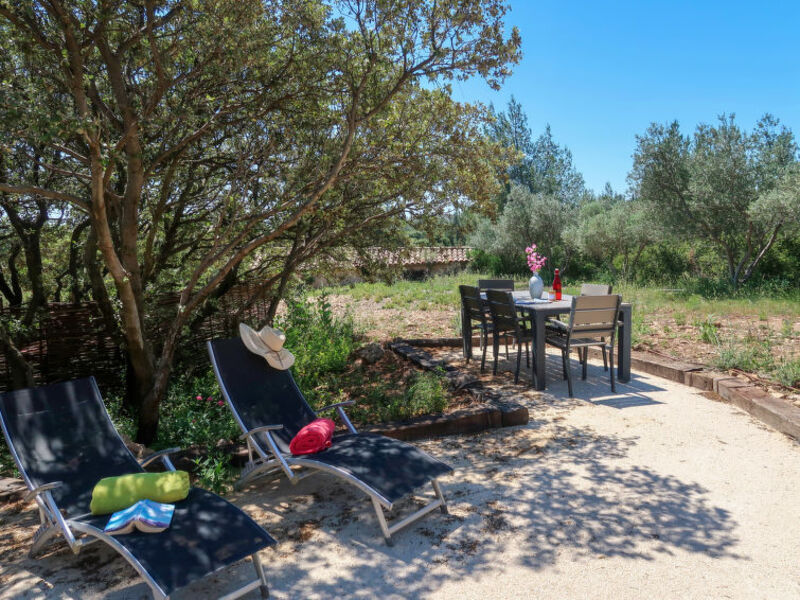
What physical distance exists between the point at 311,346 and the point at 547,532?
13.0ft

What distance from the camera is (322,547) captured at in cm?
285

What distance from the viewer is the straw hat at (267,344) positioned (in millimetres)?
4160

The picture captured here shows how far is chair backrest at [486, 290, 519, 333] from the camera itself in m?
5.92

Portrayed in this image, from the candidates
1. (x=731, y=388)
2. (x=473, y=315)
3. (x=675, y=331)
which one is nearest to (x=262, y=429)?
(x=473, y=315)

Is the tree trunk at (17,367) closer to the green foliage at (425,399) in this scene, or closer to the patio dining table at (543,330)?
the green foliage at (425,399)

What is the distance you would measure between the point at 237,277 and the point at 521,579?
501 cm

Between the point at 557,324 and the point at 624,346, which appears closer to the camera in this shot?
the point at 624,346

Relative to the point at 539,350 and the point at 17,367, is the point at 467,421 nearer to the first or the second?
the point at 539,350

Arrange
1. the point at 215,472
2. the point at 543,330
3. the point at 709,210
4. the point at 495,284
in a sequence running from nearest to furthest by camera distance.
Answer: the point at 215,472 → the point at 543,330 → the point at 495,284 → the point at 709,210

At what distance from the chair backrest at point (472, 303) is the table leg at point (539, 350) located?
105cm

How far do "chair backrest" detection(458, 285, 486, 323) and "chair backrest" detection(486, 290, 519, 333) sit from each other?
0.76ft

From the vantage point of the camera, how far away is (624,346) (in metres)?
5.93

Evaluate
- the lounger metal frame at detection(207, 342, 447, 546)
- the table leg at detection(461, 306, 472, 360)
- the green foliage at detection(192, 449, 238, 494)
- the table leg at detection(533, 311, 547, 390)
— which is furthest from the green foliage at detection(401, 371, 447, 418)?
the table leg at detection(461, 306, 472, 360)

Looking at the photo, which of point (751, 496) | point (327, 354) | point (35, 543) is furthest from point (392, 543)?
point (327, 354)
